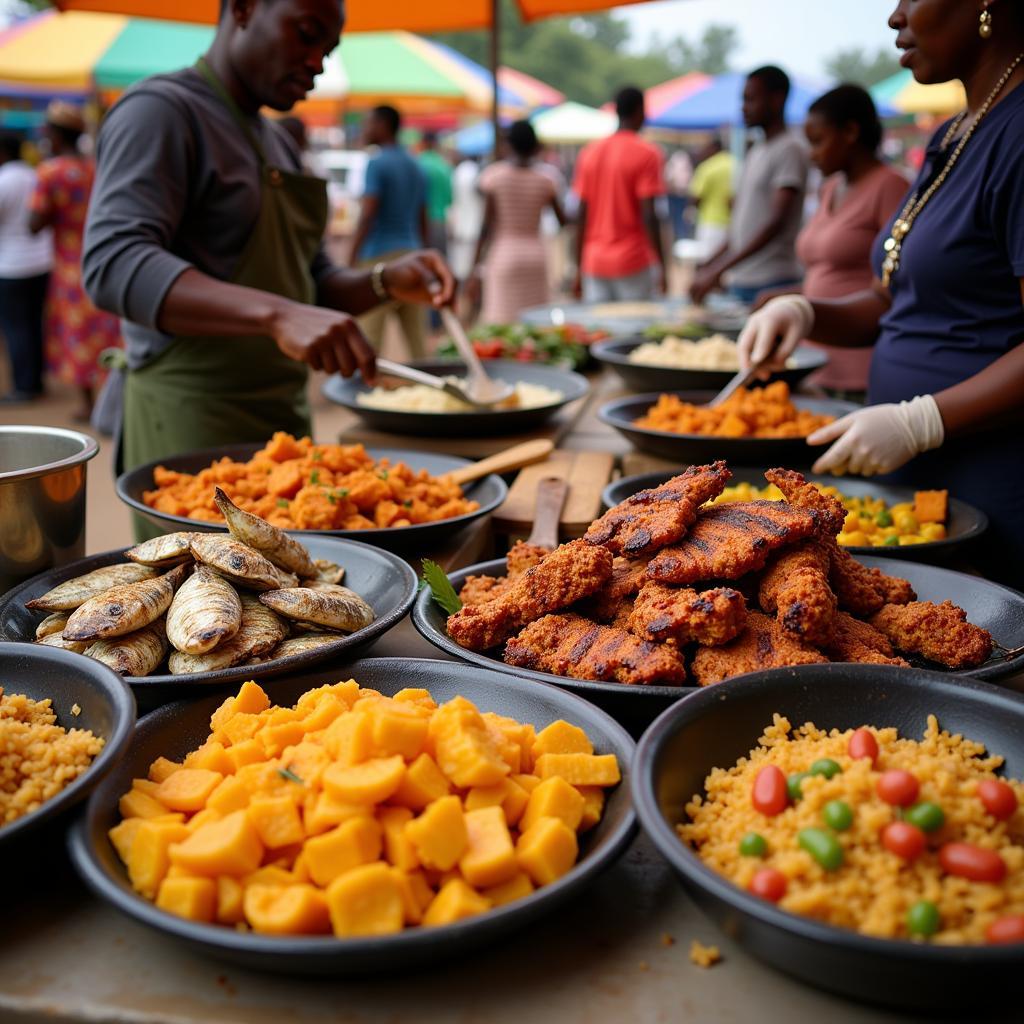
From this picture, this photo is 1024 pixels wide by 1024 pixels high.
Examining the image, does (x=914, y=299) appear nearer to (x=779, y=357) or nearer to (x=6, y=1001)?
(x=779, y=357)

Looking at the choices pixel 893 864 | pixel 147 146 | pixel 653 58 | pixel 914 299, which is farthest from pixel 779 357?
pixel 653 58

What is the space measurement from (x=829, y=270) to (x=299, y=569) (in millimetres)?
3640

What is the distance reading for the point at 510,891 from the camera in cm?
99

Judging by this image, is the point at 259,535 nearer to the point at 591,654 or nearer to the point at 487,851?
the point at 591,654

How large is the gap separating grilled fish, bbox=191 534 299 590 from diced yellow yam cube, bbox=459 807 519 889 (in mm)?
640

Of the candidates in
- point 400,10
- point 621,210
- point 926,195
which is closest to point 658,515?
point 926,195

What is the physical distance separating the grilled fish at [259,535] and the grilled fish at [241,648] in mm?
151

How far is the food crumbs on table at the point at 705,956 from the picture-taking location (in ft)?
3.26

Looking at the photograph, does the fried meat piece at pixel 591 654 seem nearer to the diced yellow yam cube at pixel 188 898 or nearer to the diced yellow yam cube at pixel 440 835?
the diced yellow yam cube at pixel 440 835

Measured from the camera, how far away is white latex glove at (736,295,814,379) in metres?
2.82

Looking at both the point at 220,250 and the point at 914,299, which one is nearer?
the point at 914,299

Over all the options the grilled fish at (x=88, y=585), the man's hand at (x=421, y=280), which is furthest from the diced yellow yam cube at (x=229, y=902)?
the man's hand at (x=421, y=280)

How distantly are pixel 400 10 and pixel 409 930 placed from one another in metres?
6.16

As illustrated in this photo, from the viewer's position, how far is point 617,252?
23.7 ft
